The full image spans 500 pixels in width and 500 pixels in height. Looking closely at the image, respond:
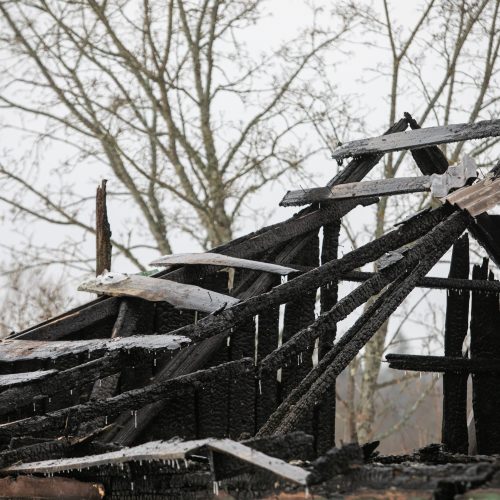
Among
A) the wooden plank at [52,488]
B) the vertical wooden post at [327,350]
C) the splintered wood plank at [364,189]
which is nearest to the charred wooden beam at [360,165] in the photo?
the splintered wood plank at [364,189]

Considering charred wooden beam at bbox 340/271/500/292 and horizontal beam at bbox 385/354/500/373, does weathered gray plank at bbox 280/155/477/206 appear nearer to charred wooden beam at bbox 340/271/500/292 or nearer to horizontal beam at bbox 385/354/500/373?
charred wooden beam at bbox 340/271/500/292

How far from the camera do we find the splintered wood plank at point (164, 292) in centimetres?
652

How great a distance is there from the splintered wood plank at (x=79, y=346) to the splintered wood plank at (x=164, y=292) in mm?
610

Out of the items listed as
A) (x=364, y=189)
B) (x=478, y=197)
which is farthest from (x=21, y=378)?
(x=364, y=189)

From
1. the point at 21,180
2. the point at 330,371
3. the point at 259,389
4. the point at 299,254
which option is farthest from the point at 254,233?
the point at 21,180

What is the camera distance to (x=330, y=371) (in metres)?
6.03

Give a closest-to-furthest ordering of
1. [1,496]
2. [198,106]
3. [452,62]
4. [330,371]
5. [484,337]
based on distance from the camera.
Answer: [1,496]
[330,371]
[484,337]
[452,62]
[198,106]

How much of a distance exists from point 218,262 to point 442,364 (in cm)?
259

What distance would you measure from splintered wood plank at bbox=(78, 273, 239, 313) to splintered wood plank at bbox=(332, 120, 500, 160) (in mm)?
2133

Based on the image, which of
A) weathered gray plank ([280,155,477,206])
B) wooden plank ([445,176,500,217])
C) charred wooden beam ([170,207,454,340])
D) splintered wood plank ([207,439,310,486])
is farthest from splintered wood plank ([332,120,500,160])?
splintered wood plank ([207,439,310,486])

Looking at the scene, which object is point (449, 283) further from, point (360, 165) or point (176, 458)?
point (176, 458)

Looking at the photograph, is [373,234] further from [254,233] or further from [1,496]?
[1,496]

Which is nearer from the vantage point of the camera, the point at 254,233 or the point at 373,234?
the point at 254,233

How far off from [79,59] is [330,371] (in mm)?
16735
